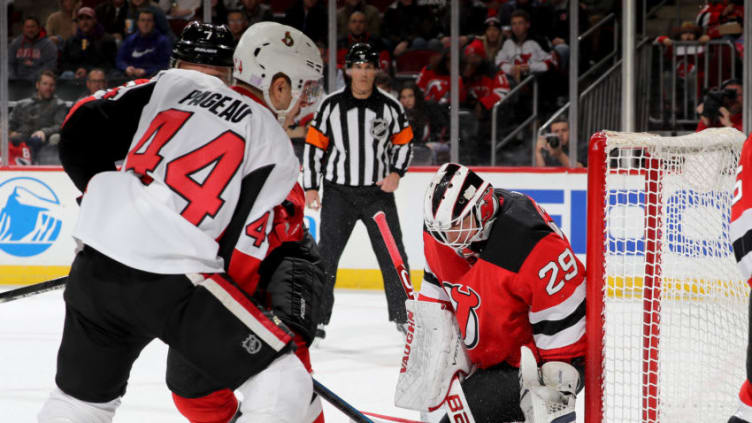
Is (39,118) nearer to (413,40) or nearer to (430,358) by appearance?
(413,40)

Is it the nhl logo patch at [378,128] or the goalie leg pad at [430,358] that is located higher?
the nhl logo patch at [378,128]

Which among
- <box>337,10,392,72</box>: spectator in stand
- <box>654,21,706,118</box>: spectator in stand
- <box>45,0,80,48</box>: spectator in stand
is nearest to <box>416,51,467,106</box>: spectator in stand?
<box>337,10,392,72</box>: spectator in stand

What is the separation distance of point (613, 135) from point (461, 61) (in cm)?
390

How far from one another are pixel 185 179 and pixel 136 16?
204 inches

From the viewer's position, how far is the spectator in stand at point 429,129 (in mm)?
5895

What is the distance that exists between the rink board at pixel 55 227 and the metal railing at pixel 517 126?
224mm

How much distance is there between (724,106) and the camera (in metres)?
5.70

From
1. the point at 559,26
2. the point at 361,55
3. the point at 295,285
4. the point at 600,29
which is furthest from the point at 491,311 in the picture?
the point at 600,29

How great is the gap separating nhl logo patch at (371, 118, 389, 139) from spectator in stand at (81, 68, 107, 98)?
95.6 inches

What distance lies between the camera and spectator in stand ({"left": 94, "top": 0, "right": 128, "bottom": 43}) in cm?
659

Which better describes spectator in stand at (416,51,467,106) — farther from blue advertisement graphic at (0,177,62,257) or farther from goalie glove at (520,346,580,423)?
goalie glove at (520,346,580,423)

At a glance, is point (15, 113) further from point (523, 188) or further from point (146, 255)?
point (146, 255)

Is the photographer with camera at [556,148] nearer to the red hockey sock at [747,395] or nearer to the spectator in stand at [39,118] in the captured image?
the spectator in stand at [39,118]

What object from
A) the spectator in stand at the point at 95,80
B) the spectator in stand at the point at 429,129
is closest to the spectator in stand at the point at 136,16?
the spectator in stand at the point at 95,80
